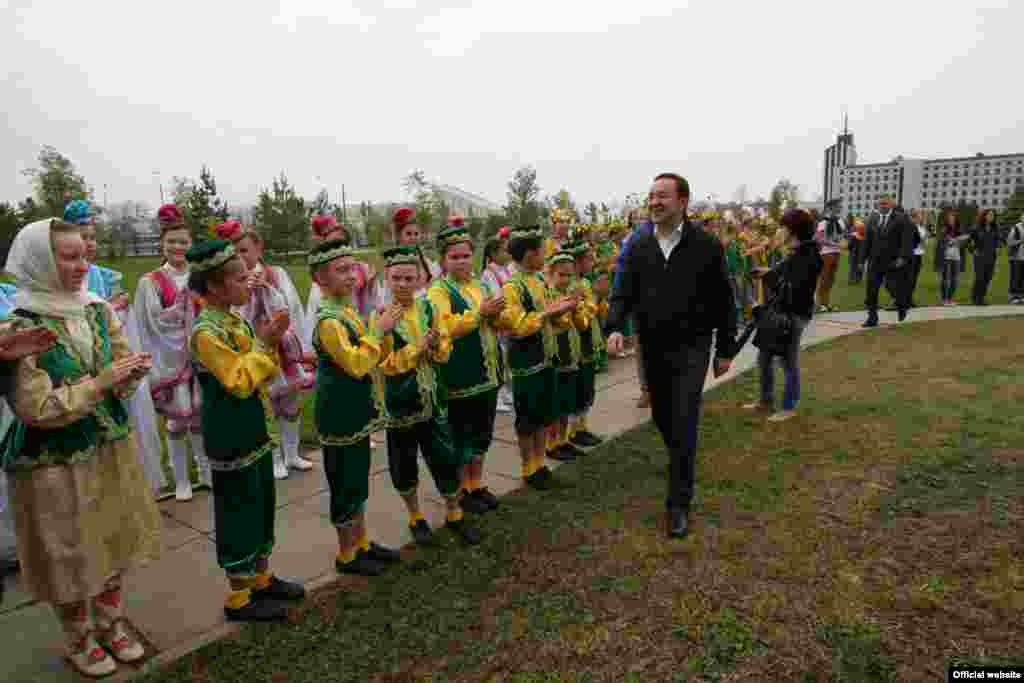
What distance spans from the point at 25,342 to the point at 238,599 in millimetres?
1636

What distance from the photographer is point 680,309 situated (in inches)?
Result: 160

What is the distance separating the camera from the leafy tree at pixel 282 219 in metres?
38.8

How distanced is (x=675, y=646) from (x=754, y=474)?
94.9 inches

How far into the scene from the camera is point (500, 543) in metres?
4.04

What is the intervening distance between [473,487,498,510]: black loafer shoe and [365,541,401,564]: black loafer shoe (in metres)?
0.90

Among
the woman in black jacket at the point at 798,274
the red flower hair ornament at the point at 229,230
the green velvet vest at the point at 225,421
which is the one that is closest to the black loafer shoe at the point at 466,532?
the green velvet vest at the point at 225,421

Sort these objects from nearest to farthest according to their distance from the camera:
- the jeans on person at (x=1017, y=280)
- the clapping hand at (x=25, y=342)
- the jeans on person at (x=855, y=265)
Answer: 1. the clapping hand at (x=25, y=342)
2. the jeans on person at (x=1017, y=280)
3. the jeans on person at (x=855, y=265)

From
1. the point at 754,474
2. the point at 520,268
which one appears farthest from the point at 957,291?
the point at 520,268

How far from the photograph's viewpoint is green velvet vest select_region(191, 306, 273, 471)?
308 cm

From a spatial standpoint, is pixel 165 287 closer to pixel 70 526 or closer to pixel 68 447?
pixel 68 447

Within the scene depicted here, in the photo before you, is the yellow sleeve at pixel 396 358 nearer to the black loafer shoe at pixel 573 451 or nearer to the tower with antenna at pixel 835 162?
the black loafer shoe at pixel 573 451

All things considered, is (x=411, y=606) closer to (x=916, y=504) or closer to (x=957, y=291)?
(x=916, y=504)

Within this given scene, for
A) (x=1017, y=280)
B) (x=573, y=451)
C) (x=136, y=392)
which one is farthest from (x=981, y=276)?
(x=136, y=392)

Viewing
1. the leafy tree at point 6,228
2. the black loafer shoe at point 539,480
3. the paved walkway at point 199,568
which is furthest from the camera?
the leafy tree at point 6,228
